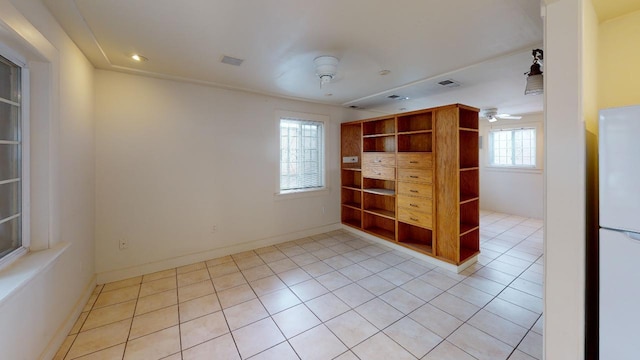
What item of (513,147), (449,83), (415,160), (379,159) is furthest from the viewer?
(513,147)

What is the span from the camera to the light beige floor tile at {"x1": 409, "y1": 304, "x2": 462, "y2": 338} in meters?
2.00

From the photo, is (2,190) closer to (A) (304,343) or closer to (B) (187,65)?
(B) (187,65)

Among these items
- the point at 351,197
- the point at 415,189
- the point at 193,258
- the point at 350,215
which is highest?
the point at 415,189

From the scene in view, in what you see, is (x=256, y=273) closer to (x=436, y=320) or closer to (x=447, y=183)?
(x=436, y=320)

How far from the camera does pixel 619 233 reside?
1213 mm

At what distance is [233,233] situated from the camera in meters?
3.60

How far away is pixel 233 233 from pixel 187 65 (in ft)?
7.40

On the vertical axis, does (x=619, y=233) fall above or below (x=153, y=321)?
above

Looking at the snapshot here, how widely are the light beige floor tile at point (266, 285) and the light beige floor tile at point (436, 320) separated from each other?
1389 mm

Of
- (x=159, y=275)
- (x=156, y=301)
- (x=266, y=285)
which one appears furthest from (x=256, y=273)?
(x=159, y=275)

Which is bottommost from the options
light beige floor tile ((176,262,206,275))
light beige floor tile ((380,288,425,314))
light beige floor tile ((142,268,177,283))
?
light beige floor tile ((380,288,425,314))

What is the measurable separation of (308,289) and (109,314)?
1.84 meters

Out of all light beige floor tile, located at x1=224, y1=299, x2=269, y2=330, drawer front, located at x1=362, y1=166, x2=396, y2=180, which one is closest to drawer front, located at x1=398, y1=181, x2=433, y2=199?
drawer front, located at x1=362, y1=166, x2=396, y2=180

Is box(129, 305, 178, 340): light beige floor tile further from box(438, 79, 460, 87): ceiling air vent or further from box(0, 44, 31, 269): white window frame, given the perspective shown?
box(438, 79, 460, 87): ceiling air vent
